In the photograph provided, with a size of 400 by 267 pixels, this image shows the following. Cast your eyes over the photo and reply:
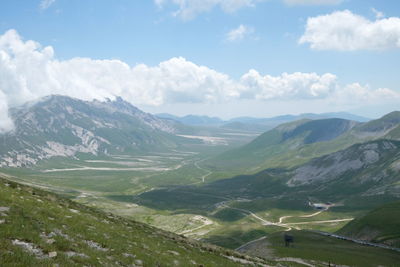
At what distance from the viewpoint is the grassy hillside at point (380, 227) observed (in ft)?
373

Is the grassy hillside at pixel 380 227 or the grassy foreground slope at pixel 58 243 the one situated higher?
the grassy foreground slope at pixel 58 243

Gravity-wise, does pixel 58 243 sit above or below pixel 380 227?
above

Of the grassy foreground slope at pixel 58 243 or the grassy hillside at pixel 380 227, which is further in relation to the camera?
the grassy hillside at pixel 380 227

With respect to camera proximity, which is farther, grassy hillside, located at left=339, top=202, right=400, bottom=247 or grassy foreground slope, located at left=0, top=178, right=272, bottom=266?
grassy hillside, located at left=339, top=202, right=400, bottom=247

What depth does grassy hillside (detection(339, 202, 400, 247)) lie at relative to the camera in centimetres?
11356

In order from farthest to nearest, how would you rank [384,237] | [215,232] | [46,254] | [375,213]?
[215,232], [375,213], [384,237], [46,254]

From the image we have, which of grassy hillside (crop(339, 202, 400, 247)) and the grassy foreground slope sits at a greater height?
the grassy foreground slope

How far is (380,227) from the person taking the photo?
4877 inches

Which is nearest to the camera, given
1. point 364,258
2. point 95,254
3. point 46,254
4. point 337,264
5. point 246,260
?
point 46,254

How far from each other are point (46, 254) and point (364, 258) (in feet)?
256

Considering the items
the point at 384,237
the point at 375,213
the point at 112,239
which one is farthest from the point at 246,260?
the point at 375,213

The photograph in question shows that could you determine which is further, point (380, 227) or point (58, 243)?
point (380, 227)

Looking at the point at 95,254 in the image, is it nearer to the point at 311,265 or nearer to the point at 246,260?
the point at 246,260

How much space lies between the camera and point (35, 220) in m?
29.1
